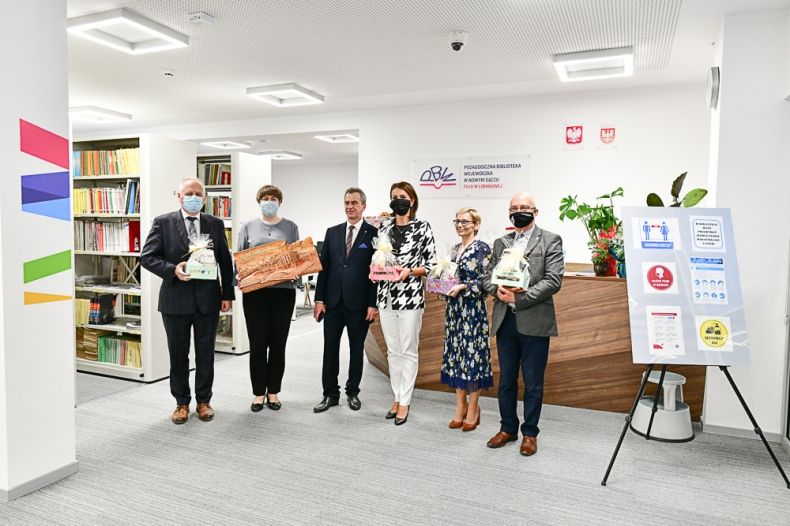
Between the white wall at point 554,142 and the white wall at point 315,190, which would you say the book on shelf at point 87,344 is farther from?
the white wall at point 315,190

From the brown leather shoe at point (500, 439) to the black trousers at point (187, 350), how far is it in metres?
2.07

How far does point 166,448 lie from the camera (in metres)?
3.54

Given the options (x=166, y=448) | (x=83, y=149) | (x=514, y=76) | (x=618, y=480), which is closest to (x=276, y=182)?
(x=83, y=149)

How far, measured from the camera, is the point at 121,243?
539 centimetres

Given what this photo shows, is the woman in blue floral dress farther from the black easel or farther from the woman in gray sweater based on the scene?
the woman in gray sweater

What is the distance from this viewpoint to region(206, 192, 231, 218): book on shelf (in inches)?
250

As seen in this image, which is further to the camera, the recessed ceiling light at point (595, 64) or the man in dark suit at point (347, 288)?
the recessed ceiling light at point (595, 64)

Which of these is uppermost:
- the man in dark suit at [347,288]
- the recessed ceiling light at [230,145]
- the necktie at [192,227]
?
the recessed ceiling light at [230,145]

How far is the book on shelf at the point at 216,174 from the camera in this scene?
250 inches

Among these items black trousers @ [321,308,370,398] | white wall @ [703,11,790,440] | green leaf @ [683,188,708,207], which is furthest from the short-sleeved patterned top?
white wall @ [703,11,790,440]

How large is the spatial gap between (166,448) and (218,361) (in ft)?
8.19

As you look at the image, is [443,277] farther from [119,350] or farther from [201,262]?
[119,350]

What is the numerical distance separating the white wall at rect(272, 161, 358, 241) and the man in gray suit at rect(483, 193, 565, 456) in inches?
394

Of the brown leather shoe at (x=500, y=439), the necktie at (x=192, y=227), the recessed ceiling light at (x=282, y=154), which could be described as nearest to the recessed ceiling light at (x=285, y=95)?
the necktie at (x=192, y=227)
